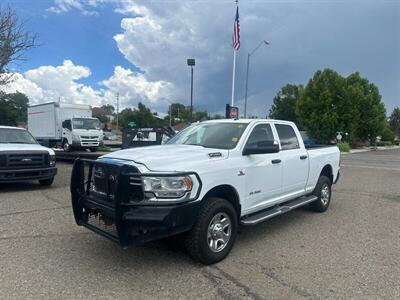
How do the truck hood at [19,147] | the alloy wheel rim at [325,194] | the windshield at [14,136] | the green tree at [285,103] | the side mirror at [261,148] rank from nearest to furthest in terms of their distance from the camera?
the side mirror at [261,148] < the alloy wheel rim at [325,194] < the truck hood at [19,147] < the windshield at [14,136] < the green tree at [285,103]

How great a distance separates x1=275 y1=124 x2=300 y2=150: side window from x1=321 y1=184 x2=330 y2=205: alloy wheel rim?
144 centimetres

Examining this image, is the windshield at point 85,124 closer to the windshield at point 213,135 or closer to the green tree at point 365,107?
the windshield at point 213,135

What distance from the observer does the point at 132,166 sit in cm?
407

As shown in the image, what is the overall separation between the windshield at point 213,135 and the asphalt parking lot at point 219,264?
60.7 inches

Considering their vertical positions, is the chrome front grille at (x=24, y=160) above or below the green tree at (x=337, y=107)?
below

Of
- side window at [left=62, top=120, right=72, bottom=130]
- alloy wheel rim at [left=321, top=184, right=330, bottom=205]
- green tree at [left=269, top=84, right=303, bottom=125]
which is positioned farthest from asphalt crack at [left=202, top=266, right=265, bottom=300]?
green tree at [left=269, top=84, right=303, bottom=125]

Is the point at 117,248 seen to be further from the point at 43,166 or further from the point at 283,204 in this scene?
the point at 43,166

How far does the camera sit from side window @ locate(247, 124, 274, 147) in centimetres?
535

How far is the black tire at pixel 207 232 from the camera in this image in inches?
167

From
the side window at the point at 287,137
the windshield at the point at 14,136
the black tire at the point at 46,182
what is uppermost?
the side window at the point at 287,137

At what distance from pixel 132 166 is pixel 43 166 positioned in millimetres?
6377

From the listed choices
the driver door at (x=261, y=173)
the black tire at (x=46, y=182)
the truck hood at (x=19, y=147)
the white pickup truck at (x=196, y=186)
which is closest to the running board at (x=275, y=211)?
the white pickup truck at (x=196, y=186)

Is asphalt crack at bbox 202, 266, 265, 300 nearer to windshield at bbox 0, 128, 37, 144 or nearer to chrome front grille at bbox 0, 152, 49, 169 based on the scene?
chrome front grille at bbox 0, 152, 49, 169

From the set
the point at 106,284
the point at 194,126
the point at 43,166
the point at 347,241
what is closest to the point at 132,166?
the point at 106,284
